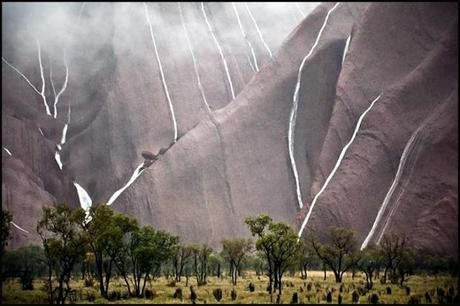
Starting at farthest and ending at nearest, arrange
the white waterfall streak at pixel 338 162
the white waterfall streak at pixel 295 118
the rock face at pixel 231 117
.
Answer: the white waterfall streak at pixel 295 118
the white waterfall streak at pixel 338 162
the rock face at pixel 231 117

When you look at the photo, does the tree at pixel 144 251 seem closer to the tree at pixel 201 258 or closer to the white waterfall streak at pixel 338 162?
the tree at pixel 201 258

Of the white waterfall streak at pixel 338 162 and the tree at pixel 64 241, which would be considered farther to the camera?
the white waterfall streak at pixel 338 162

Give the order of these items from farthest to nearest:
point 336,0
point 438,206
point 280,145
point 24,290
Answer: point 336,0, point 280,145, point 438,206, point 24,290

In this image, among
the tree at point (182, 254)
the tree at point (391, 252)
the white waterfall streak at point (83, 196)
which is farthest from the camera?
the white waterfall streak at point (83, 196)

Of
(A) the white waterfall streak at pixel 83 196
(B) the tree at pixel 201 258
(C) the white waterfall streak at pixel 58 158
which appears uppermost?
(C) the white waterfall streak at pixel 58 158

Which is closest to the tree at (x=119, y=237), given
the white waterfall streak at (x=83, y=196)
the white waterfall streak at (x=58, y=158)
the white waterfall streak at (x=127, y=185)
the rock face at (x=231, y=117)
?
the rock face at (x=231, y=117)

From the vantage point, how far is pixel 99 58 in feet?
307

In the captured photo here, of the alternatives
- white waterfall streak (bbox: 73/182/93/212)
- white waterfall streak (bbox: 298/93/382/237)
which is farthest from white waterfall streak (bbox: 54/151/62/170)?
white waterfall streak (bbox: 298/93/382/237)

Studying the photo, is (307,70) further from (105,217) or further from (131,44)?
(105,217)

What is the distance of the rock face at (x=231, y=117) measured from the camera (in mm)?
64188

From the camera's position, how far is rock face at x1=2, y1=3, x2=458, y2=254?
211ft

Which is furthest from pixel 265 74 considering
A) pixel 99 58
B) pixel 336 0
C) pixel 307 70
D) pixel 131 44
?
pixel 99 58

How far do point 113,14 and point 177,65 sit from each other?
18004 millimetres

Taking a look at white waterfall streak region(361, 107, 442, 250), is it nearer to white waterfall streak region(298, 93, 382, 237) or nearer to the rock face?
the rock face
